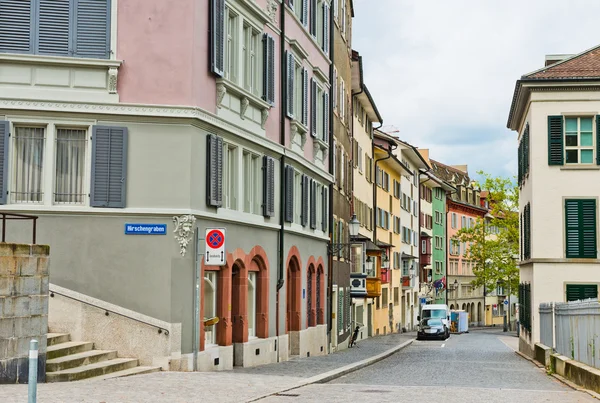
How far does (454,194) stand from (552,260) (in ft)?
277

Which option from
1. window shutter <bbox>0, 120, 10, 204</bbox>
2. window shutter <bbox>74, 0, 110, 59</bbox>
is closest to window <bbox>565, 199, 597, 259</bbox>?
window shutter <bbox>74, 0, 110, 59</bbox>

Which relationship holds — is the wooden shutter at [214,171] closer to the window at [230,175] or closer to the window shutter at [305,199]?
the window at [230,175]

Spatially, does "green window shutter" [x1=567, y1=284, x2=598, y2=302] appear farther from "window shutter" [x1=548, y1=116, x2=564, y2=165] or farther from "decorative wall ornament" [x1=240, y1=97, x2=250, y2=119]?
"decorative wall ornament" [x1=240, y1=97, x2=250, y2=119]

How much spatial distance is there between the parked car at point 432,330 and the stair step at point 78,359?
161ft

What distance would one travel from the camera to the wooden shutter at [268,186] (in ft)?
90.5

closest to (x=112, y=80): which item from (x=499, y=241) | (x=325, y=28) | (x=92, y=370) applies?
(x=92, y=370)

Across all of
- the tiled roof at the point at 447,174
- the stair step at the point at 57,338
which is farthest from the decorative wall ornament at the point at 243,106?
the tiled roof at the point at 447,174

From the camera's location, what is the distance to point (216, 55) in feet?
74.4

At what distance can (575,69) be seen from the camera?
3934 centimetres

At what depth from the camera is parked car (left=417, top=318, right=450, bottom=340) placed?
67.2 meters

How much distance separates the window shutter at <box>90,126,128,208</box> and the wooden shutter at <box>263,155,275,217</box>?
273 inches

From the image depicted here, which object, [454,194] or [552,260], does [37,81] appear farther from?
[454,194]

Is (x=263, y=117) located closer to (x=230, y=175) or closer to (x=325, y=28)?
(x=230, y=175)

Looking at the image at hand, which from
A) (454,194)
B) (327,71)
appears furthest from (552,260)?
(454,194)
